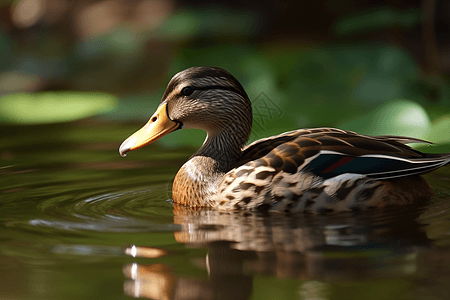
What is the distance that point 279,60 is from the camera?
9.02m

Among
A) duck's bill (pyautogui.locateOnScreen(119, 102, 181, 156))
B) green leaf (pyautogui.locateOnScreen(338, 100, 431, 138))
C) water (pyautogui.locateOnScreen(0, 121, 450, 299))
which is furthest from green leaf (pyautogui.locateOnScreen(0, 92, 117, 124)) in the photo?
green leaf (pyautogui.locateOnScreen(338, 100, 431, 138))

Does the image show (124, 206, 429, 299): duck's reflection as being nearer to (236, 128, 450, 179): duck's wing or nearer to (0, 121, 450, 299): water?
(0, 121, 450, 299): water

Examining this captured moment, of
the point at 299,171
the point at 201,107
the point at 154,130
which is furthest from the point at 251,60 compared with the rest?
the point at 299,171

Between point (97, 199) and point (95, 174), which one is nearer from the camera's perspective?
point (97, 199)

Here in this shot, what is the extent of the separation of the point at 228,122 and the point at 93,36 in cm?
929

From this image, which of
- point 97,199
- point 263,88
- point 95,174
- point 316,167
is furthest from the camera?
point 263,88

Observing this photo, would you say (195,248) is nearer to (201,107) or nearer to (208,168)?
(208,168)

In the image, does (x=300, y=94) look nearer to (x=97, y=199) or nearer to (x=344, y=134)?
(x=344, y=134)

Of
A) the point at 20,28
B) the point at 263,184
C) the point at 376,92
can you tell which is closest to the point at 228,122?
the point at 263,184

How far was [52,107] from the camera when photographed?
33.6 ft

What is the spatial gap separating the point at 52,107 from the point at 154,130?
14.4 feet

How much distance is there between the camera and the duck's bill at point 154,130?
626 centimetres

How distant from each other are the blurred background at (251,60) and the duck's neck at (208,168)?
134 centimetres

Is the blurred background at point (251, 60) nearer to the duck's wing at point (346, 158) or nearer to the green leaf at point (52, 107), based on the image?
the green leaf at point (52, 107)
